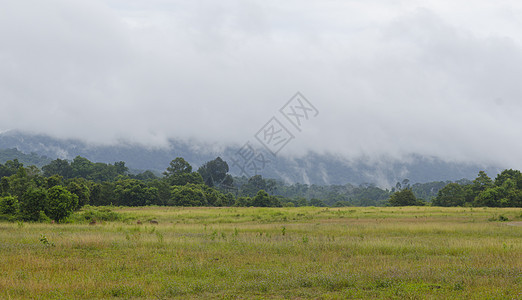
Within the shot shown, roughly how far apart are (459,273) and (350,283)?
4188 millimetres

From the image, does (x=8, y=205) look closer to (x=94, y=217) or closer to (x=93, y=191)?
(x=94, y=217)

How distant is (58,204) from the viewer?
3750 centimetres

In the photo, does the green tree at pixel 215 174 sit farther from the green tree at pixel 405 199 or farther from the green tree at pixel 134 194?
the green tree at pixel 405 199

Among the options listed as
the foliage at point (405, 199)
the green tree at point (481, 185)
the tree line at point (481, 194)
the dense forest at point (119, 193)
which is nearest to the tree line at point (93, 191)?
the dense forest at point (119, 193)

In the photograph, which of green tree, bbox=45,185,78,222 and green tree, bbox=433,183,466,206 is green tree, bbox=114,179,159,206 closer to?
green tree, bbox=45,185,78,222

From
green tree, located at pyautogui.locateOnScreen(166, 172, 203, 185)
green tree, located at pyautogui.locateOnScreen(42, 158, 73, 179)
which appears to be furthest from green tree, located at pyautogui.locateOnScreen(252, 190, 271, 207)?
green tree, located at pyautogui.locateOnScreen(42, 158, 73, 179)

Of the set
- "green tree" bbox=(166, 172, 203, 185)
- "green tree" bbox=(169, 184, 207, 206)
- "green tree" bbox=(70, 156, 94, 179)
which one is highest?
"green tree" bbox=(70, 156, 94, 179)

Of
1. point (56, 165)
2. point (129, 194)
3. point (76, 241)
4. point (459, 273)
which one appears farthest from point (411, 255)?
point (56, 165)

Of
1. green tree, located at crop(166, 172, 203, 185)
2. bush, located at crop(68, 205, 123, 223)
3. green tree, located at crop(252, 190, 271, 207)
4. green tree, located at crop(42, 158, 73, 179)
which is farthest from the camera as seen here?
green tree, located at crop(42, 158, 73, 179)

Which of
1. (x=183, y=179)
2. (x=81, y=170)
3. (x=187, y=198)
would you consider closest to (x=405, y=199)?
(x=187, y=198)

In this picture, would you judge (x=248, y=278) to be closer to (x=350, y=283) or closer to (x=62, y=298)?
(x=350, y=283)

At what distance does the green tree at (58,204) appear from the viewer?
123 feet

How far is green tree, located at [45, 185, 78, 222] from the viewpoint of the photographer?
3744cm

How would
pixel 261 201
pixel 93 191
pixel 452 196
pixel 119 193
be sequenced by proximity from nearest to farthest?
pixel 93 191, pixel 119 193, pixel 261 201, pixel 452 196
